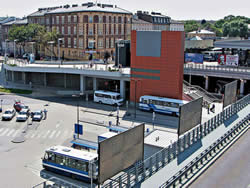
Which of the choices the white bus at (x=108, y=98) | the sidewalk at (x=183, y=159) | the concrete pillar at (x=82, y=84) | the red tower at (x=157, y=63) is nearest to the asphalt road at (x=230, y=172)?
the sidewalk at (x=183, y=159)

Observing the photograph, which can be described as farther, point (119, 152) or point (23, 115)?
point (23, 115)

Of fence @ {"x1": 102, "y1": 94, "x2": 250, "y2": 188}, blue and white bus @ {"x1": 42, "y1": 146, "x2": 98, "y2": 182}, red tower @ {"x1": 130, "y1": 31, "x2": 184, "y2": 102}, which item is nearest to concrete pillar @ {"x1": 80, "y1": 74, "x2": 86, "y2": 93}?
red tower @ {"x1": 130, "y1": 31, "x2": 184, "y2": 102}

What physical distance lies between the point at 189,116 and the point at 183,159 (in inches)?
147

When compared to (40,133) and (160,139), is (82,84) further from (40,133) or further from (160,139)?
(160,139)

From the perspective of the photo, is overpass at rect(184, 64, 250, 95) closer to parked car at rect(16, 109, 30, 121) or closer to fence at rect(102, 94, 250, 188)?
parked car at rect(16, 109, 30, 121)

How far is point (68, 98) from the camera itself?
54.8m

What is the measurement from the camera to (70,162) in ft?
80.9

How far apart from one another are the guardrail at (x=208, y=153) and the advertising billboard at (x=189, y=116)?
198cm

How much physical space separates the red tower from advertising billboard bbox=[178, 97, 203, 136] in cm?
2111

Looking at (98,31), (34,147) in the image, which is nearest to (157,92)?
(34,147)

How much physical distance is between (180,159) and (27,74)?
2127 inches

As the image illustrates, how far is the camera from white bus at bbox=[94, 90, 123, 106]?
48500 millimetres

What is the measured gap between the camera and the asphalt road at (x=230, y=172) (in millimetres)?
17734

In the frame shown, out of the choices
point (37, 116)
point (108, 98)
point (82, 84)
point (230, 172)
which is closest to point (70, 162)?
point (230, 172)
